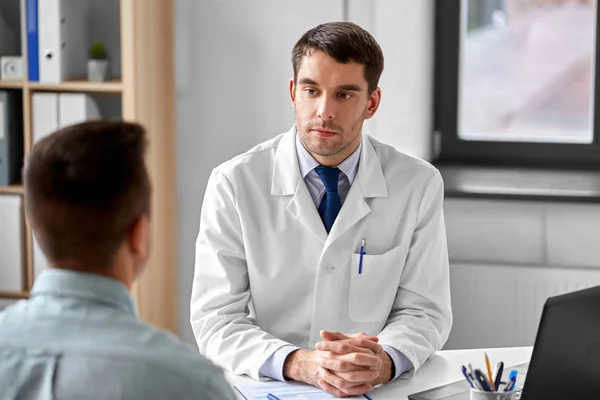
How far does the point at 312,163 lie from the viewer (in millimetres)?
2021

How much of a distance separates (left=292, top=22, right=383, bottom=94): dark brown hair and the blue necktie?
0.67ft

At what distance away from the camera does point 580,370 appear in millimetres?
1346

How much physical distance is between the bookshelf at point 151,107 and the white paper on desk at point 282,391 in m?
1.36

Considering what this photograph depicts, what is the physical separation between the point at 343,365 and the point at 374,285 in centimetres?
39

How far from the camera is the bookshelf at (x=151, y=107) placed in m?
2.96

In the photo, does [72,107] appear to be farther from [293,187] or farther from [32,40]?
[293,187]

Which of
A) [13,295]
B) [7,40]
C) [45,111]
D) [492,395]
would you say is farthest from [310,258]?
[7,40]

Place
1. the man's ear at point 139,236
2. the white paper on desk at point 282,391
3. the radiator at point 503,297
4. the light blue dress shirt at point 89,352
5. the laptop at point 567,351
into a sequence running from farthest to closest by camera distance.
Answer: the radiator at point 503,297 → the white paper on desk at point 282,391 → the laptop at point 567,351 → the man's ear at point 139,236 → the light blue dress shirt at point 89,352

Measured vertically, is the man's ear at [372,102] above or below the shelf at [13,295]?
above

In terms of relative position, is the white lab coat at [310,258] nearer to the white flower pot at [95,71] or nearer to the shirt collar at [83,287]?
the shirt collar at [83,287]

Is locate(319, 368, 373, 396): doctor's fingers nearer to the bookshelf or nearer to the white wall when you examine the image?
the bookshelf

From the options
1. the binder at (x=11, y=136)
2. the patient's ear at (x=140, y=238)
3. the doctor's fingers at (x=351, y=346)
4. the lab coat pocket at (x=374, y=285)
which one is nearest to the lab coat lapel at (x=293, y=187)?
the lab coat pocket at (x=374, y=285)

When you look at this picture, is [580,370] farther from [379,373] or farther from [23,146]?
[23,146]

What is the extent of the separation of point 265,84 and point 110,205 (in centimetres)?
224
